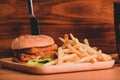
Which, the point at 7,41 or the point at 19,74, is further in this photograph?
the point at 7,41

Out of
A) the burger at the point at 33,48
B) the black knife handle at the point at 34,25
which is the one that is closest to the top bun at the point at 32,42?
the burger at the point at 33,48

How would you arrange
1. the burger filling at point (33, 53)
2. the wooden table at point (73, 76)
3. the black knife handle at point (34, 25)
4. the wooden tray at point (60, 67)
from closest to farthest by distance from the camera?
the wooden table at point (73, 76)
the wooden tray at point (60, 67)
the burger filling at point (33, 53)
the black knife handle at point (34, 25)

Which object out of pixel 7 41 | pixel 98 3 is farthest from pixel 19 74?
pixel 98 3

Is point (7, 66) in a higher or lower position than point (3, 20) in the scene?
lower

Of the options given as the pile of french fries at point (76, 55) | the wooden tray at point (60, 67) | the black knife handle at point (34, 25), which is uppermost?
the black knife handle at point (34, 25)

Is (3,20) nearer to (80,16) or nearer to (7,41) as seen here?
(7,41)

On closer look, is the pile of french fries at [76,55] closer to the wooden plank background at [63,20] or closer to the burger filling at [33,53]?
the burger filling at [33,53]

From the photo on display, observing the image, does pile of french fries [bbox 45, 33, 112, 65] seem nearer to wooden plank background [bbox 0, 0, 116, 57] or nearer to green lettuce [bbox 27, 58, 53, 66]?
green lettuce [bbox 27, 58, 53, 66]

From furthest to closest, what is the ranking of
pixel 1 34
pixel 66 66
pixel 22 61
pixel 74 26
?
pixel 74 26, pixel 1 34, pixel 22 61, pixel 66 66
